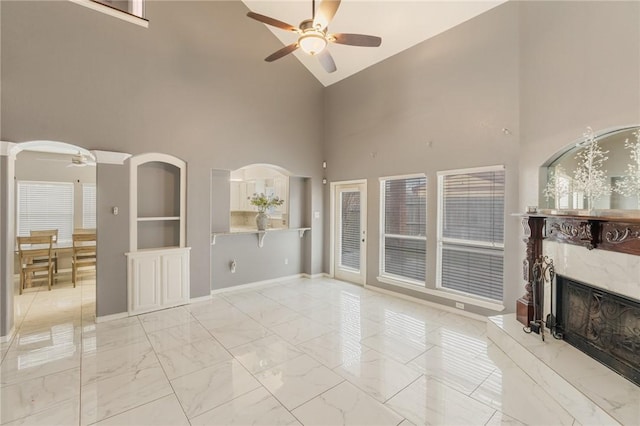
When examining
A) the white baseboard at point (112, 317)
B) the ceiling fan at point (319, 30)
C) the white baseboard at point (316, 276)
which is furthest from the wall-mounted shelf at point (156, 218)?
the ceiling fan at point (319, 30)

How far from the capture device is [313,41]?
10.5 ft

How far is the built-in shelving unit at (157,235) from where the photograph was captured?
438 centimetres

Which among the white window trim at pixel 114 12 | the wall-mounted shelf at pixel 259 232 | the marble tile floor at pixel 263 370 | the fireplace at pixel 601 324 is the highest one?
the white window trim at pixel 114 12

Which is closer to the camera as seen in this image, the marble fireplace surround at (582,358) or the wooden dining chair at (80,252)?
the marble fireplace surround at (582,358)

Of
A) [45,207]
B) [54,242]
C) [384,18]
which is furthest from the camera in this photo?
[45,207]

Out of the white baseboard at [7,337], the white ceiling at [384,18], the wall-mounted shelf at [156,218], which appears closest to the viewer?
the white baseboard at [7,337]

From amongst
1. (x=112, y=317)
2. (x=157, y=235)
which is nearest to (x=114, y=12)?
(x=157, y=235)

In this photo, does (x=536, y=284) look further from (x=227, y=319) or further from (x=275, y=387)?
(x=227, y=319)

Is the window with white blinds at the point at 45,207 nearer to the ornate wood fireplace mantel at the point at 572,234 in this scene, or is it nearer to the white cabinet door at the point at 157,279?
the white cabinet door at the point at 157,279

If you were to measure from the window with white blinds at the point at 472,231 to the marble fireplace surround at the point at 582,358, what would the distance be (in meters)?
0.93

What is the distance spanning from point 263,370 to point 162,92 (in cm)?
428

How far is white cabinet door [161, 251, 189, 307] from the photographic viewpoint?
4.62 metres

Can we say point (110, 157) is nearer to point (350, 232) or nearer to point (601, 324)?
point (350, 232)

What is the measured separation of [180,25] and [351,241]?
16.3 feet
